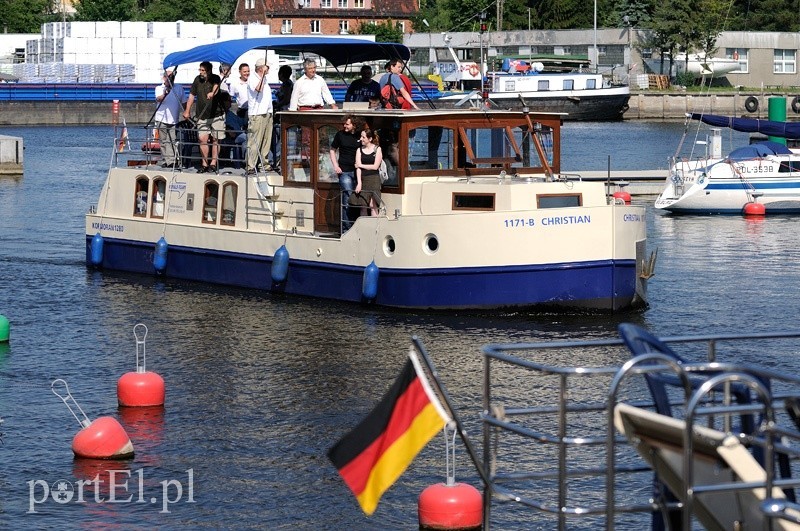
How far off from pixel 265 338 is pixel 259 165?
4.90 meters

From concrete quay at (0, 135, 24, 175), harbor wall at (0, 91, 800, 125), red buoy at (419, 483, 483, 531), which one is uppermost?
harbor wall at (0, 91, 800, 125)

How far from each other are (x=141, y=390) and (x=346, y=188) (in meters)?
6.87

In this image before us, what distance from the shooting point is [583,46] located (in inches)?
4259

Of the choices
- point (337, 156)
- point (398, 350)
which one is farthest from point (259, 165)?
point (398, 350)

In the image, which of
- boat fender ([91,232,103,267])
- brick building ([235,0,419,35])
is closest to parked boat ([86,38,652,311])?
boat fender ([91,232,103,267])

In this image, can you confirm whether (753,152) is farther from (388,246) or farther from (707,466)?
(707,466)

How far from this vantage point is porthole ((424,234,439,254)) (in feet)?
67.1

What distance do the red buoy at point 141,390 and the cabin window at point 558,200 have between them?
706 cm

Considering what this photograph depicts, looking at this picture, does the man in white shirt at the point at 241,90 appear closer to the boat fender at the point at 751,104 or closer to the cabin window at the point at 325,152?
the cabin window at the point at 325,152

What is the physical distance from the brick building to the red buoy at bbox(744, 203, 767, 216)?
92018mm

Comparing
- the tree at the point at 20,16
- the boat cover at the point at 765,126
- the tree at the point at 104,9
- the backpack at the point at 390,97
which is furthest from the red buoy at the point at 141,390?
the tree at the point at 20,16

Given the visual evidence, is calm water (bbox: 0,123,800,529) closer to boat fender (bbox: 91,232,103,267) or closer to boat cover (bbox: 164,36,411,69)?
boat fender (bbox: 91,232,103,267)

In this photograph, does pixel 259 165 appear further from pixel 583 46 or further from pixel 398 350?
pixel 583 46

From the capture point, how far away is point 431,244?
67.5 feet
